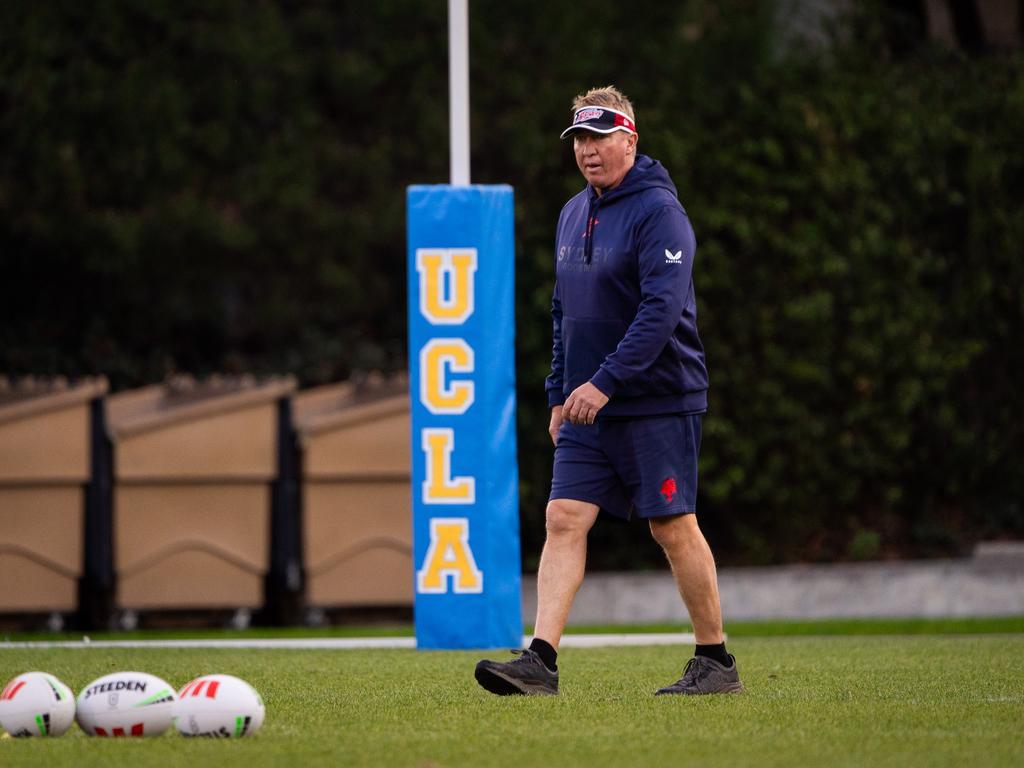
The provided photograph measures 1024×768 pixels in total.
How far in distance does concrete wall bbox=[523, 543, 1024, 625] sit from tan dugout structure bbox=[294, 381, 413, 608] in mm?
1353

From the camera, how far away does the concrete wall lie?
12.2 meters

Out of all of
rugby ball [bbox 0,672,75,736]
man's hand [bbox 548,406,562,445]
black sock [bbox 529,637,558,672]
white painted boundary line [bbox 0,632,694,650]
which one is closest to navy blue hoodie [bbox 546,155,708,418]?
man's hand [bbox 548,406,562,445]

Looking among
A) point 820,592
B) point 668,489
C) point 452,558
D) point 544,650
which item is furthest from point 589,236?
point 820,592

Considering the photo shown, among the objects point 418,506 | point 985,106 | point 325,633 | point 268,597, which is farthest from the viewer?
point 985,106

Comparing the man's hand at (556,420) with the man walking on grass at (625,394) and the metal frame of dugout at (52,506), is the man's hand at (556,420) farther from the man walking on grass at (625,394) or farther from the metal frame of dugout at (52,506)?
the metal frame of dugout at (52,506)

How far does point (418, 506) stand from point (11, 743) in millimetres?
3949

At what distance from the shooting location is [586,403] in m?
6.06

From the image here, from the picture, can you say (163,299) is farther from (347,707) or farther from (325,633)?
(347,707)

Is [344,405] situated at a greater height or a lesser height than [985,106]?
lesser

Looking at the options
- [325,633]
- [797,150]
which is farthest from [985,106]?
[325,633]

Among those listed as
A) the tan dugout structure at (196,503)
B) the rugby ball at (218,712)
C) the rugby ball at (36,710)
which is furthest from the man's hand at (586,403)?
the tan dugout structure at (196,503)

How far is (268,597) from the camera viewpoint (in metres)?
12.3

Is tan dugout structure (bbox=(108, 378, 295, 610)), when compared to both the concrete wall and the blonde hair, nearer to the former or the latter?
the concrete wall

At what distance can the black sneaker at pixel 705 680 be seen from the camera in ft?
20.5
